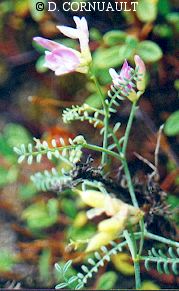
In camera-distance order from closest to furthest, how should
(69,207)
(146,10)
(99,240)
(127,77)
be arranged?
(99,240) → (127,77) → (146,10) → (69,207)

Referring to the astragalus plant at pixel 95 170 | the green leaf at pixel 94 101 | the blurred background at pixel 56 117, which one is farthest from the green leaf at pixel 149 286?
the green leaf at pixel 94 101

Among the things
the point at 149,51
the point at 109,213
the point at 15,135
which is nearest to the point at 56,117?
the point at 15,135

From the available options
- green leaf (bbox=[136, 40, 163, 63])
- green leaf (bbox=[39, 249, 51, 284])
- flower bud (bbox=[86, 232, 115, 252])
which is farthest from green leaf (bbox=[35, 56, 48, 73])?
flower bud (bbox=[86, 232, 115, 252])

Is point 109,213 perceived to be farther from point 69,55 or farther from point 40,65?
point 40,65

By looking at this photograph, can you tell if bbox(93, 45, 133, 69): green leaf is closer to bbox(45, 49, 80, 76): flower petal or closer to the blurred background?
the blurred background

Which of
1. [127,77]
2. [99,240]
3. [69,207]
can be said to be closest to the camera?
[99,240]

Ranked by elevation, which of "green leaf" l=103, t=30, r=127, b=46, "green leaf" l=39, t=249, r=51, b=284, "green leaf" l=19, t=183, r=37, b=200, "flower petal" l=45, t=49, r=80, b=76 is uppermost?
"flower petal" l=45, t=49, r=80, b=76

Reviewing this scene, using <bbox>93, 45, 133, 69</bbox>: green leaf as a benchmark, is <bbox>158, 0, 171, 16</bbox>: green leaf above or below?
above
